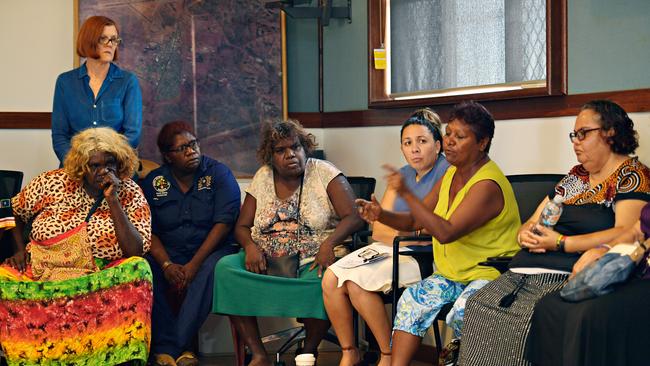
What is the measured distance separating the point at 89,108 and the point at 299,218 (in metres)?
1.27

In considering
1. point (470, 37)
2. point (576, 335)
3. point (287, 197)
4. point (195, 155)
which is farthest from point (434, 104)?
point (576, 335)

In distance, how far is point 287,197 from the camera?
477 cm

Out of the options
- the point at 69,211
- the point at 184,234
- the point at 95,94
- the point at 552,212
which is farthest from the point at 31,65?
the point at 552,212

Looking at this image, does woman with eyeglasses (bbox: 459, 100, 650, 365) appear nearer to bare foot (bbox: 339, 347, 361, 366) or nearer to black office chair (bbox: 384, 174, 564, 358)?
black office chair (bbox: 384, 174, 564, 358)

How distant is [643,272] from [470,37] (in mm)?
1981

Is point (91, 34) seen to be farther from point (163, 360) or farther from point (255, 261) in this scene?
point (163, 360)

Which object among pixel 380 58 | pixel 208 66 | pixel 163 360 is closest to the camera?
pixel 163 360

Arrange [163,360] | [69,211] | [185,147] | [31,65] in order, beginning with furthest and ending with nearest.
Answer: [31,65] → [185,147] → [163,360] → [69,211]

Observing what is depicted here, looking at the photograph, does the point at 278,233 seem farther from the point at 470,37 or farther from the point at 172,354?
the point at 470,37

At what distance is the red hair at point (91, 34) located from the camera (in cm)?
499

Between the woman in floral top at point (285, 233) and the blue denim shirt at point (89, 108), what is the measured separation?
2.56 feet

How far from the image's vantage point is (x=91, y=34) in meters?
5.00

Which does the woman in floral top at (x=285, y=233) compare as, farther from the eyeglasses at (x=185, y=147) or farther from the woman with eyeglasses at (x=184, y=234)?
the eyeglasses at (x=185, y=147)

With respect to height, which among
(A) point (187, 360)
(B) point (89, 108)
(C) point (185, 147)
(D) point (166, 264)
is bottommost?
(A) point (187, 360)
